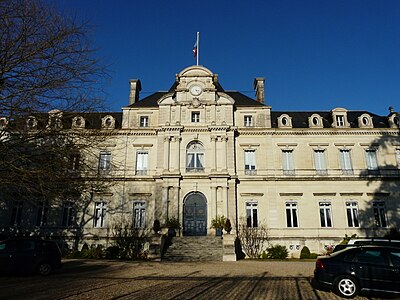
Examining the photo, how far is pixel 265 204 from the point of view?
23156mm

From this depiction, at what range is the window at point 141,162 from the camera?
24.3 meters

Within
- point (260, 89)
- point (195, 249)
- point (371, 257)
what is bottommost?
point (195, 249)

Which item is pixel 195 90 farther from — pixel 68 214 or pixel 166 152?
pixel 68 214

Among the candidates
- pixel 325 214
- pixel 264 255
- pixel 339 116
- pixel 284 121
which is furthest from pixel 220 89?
pixel 264 255

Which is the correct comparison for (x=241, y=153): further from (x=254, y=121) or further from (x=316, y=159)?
(x=316, y=159)

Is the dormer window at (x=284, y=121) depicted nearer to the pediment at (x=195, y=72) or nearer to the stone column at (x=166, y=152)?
the pediment at (x=195, y=72)

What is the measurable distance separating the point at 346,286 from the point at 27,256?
10.5 m

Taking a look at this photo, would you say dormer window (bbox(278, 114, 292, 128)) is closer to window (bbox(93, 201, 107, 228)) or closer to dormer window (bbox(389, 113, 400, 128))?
dormer window (bbox(389, 113, 400, 128))

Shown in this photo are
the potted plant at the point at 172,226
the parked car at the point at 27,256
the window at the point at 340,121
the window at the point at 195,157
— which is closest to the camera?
the parked car at the point at 27,256

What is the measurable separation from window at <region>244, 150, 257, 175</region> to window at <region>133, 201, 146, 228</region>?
322 inches

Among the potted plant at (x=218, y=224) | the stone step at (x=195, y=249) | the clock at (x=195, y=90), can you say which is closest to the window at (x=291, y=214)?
the potted plant at (x=218, y=224)

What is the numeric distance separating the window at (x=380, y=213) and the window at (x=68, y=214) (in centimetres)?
2223

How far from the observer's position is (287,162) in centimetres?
2445

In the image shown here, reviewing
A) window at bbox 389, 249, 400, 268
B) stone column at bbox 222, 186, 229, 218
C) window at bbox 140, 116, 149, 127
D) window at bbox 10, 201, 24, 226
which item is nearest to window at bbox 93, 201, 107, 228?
window at bbox 10, 201, 24, 226
